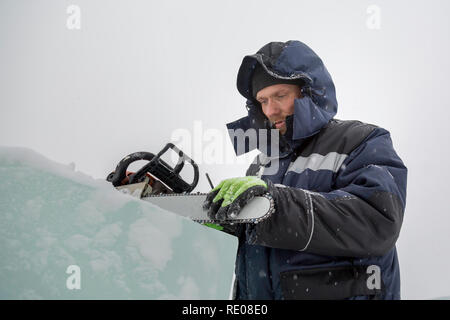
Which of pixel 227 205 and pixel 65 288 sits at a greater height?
pixel 227 205

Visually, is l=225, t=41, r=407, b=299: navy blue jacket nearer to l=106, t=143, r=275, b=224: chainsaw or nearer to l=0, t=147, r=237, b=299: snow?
l=106, t=143, r=275, b=224: chainsaw

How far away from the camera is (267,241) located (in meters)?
1.26

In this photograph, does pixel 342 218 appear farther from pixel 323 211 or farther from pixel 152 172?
pixel 152 172

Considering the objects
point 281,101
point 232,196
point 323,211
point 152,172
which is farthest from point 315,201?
point 152,172

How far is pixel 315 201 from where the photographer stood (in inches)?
50.9

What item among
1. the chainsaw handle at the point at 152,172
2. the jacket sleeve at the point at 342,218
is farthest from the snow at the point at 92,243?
the chainsaw handle at the point at 152,172

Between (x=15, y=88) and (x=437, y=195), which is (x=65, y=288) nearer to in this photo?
(x=15, y=88)

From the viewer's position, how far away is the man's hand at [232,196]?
114 centimetres

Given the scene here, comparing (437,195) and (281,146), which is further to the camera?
(437,195)

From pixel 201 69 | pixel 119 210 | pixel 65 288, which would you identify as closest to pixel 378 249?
pixel 119 210

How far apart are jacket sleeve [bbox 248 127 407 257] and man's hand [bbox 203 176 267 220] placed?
3.4 inches

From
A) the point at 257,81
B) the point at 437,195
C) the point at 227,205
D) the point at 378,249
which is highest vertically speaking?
the point at 257,81

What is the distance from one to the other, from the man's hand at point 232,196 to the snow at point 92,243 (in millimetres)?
75
